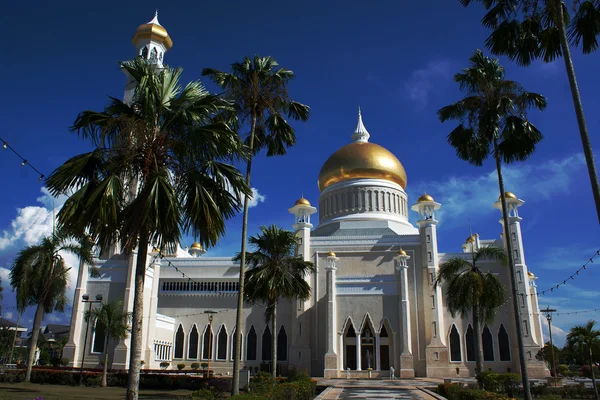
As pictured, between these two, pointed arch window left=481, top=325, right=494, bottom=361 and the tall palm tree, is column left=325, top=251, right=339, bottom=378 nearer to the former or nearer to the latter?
pointed arch window left=481, top=325, right=494, bottom=361

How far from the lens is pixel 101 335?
3609 cm

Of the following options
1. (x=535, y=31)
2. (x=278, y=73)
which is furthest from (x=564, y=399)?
(x=278, y=73)

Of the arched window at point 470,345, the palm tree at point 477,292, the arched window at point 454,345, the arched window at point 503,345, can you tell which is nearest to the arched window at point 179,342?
the arched window at point 454,345

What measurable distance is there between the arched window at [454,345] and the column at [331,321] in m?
9.13

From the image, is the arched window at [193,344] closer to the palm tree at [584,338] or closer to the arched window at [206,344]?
the arched window at [206,344]

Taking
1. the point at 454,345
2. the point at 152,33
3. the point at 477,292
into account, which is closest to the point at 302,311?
the point at 454,345

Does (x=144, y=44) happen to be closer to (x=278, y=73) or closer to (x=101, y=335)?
(x=101, y=335)

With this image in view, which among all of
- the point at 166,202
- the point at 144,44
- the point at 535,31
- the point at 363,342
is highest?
the point at 144,44

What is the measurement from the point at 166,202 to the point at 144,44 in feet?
130

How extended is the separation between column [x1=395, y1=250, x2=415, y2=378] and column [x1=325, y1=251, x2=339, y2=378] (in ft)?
15.2

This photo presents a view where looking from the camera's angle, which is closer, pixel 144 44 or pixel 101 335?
pixel 101 335

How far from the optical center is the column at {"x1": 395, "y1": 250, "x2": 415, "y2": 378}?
1334 inches

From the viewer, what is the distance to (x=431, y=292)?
37.7 m

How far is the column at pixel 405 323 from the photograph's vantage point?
3388cm
